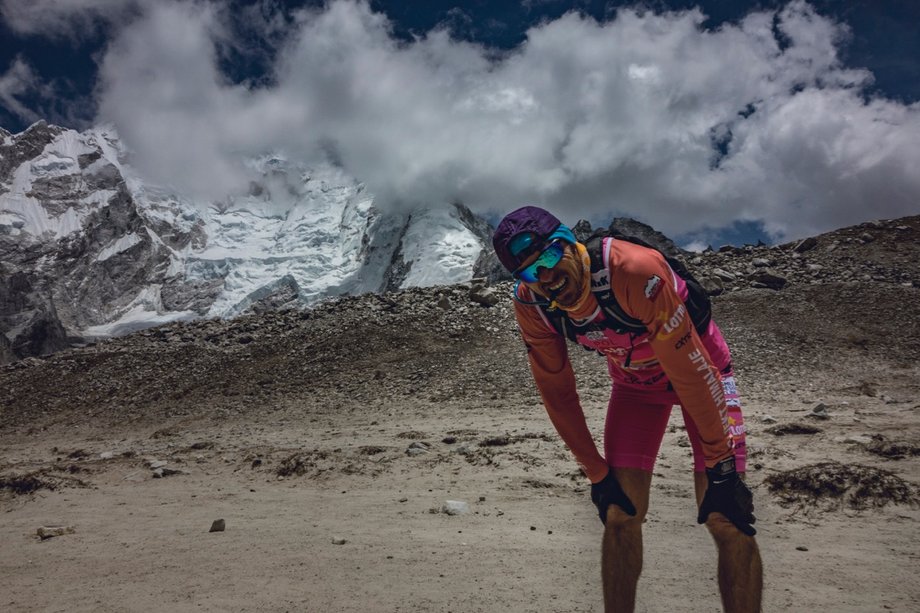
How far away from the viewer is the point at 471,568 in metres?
4.44

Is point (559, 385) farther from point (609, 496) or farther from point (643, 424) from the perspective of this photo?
point (609, 496)

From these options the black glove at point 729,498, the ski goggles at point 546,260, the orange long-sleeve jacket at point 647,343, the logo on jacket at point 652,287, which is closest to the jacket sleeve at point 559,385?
the orange long-sleeve jacket at point 647,343

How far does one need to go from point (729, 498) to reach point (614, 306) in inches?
47.0

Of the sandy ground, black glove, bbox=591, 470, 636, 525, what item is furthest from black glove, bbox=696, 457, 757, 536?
the sandy ground

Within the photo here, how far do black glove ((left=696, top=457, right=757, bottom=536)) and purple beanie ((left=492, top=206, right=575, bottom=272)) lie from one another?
1.51m

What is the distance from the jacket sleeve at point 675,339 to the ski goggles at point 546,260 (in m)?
0.33

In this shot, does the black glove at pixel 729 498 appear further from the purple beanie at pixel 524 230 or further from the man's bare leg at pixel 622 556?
the purple beanie at pixel 524 230

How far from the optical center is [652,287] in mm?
2938

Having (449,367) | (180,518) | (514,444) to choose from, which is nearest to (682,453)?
(514,444)

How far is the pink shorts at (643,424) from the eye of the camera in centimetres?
343

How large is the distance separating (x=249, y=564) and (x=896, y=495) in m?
5.81

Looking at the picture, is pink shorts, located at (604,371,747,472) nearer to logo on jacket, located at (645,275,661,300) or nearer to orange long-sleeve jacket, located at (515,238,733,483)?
orange long-sleeve jacket, located at (515,238,733,483)

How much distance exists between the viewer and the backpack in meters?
3.05

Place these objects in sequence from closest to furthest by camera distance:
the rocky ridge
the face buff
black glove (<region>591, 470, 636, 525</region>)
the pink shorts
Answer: the face buff → black glove (<region>591, 470, 636, 525</region>) → the pink shorts → the rocky ridge
